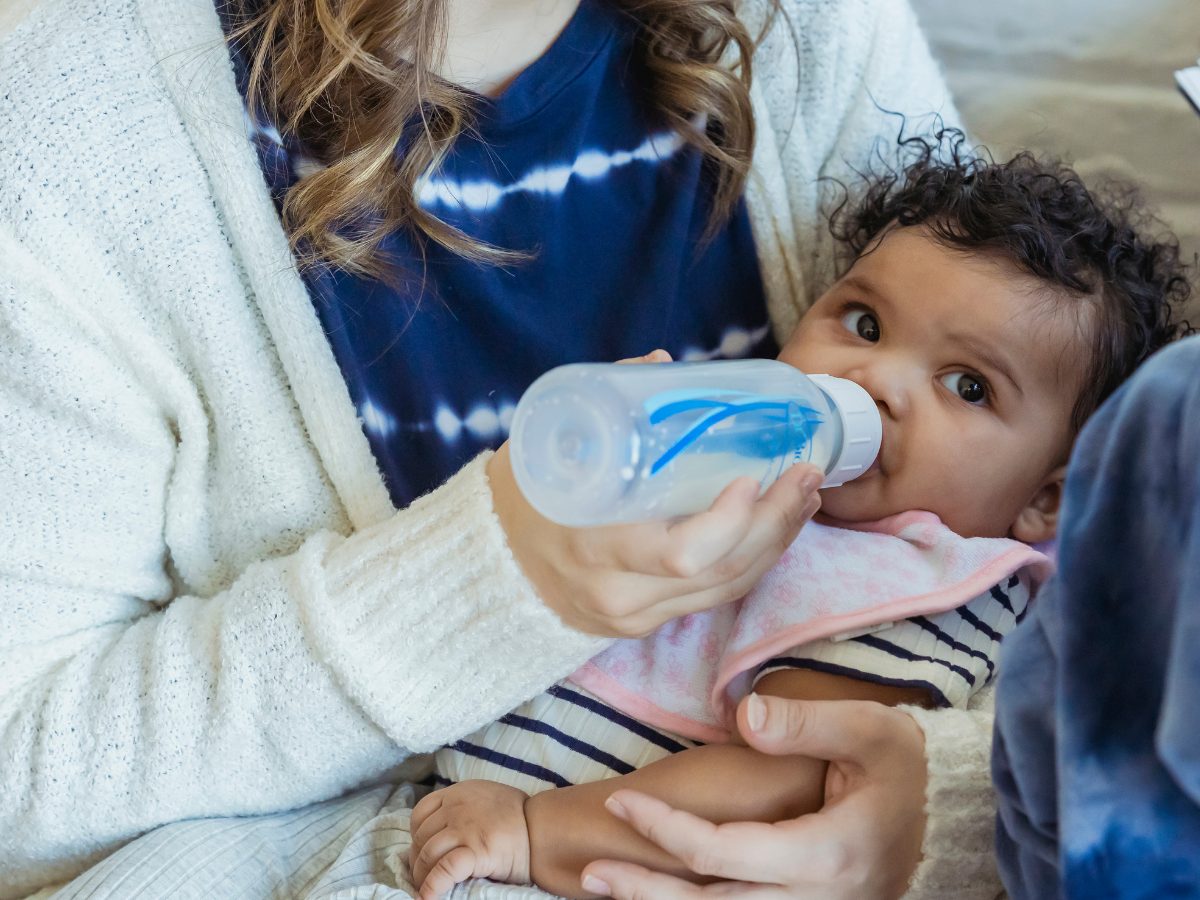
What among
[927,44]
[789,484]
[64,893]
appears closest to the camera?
[789,484]

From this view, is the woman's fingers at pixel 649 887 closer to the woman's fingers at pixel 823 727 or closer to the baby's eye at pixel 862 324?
the woman's fingers at pixel 823 727

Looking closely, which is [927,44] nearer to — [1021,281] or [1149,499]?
[1021,281]

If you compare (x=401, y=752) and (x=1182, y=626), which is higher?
(x=1182, y=626)

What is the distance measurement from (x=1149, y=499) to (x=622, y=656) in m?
0.47

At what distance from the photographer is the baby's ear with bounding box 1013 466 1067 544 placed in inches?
37.9

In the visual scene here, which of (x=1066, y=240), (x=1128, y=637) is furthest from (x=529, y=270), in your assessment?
(x=1128, y=637)

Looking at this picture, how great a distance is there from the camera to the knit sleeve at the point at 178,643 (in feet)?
2.63

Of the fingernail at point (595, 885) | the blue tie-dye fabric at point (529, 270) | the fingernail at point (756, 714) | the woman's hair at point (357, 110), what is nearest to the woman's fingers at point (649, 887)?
the fingernail at point (595, 885)

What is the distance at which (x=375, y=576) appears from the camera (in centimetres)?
81

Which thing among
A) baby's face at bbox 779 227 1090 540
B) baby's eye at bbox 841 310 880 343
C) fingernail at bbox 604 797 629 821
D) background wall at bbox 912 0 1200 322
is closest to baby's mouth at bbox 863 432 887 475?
baby's face at bbox 779 227 1090 540

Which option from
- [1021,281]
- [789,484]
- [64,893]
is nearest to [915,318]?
[1021,281]

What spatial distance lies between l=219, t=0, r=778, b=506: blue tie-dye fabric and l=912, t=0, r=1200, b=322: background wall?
1.41 ft

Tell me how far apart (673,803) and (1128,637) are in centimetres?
36

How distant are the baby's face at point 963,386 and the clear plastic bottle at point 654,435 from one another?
0.14 metres
